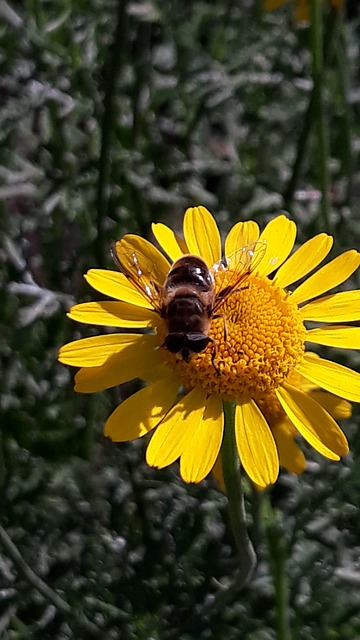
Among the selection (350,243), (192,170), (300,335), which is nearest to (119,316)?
(300,335)

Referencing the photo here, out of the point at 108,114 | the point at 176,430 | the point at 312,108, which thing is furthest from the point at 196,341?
the point at 312,108

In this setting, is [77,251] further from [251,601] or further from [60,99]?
[251,601]

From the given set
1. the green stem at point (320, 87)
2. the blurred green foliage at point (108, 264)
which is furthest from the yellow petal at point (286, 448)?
the green stem at point (320, 87)

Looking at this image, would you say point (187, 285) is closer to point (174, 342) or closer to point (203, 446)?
point (174, 342)

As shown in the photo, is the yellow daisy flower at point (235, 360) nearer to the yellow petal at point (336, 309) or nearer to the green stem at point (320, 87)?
the yellow petal at point (336, 309)

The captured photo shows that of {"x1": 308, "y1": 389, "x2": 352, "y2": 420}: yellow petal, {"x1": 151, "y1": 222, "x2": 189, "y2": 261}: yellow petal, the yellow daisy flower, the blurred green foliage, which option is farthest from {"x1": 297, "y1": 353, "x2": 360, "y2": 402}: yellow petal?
{"x1": 151, "y1": 222, "x2": 189, "y2": 261}: yellow petal
